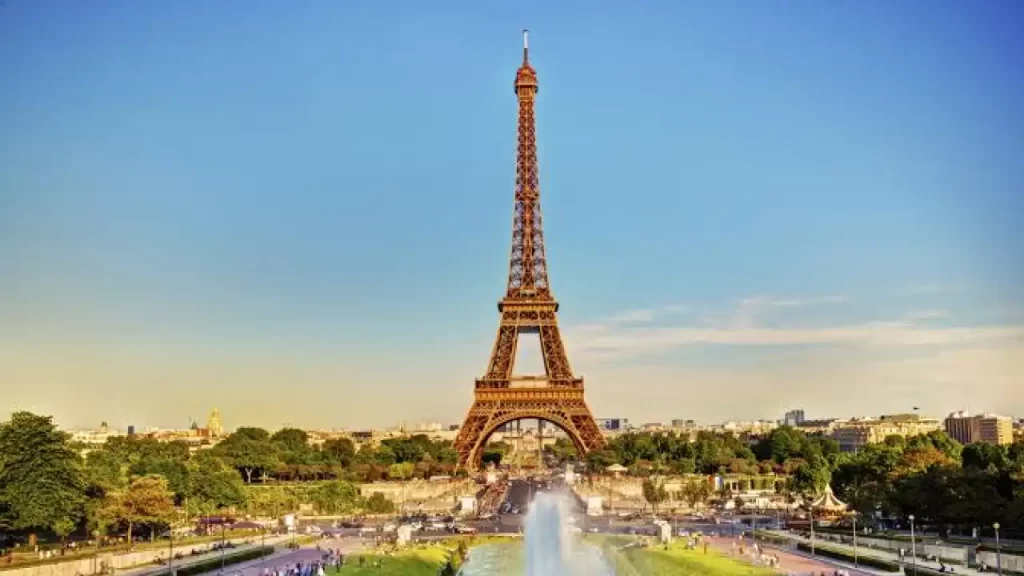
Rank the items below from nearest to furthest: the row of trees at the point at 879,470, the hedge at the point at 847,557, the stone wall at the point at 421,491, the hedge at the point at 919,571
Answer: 1. the hedge at the point at 919,571
2. the hedge at the point at 847,557
3. the row of trees at the point at 879,470
4. the stone wall at the point at 421,491

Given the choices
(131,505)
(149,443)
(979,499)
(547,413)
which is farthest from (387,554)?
(149,443)

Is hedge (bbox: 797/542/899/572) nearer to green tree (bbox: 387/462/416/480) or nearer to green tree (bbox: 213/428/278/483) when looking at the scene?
green tree (bbox: 387/462/416/480)

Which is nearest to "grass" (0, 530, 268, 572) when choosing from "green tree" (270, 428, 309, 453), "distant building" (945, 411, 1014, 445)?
"green tree" (270, 428, 309, 453)

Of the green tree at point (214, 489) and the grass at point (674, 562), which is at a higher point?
the green tree at point (214, 489)

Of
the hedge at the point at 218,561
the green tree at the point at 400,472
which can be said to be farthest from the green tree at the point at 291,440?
the hedge at the point at 218,561

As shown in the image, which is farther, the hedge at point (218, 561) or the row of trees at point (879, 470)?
the row of trees at point (879, 470)

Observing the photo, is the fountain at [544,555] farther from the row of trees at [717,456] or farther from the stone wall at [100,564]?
the row of trees at [717,456]

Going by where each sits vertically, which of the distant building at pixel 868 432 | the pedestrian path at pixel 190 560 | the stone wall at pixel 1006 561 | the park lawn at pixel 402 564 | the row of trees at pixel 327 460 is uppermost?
the distant building at pixel 868 432

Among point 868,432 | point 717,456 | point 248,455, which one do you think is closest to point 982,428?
point 868,432
